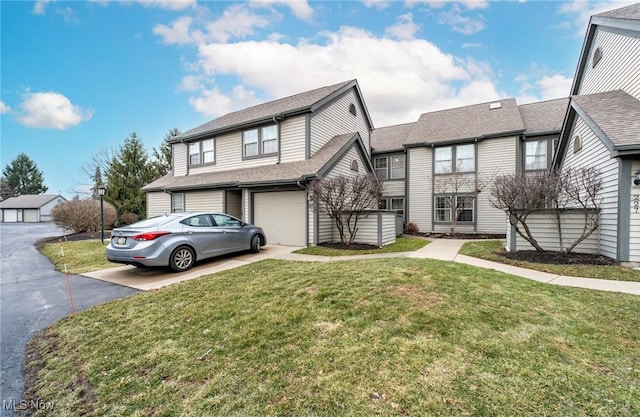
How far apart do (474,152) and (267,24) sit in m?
12.2

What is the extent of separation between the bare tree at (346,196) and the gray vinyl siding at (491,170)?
747cm

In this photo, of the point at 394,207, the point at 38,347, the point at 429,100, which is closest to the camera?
the point at 38,347

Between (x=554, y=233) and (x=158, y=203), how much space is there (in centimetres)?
2087

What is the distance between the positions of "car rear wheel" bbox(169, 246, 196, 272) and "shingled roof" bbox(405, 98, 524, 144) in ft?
44.2

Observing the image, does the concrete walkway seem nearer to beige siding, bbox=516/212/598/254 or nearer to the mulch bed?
the mulch bed

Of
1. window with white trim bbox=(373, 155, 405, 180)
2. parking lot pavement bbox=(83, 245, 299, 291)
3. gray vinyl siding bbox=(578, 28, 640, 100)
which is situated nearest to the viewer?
parking lot pavement bbox=(83, 245, 299, 291)

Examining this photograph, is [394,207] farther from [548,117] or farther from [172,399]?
[172,399]

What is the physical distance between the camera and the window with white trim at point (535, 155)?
13.9 meters

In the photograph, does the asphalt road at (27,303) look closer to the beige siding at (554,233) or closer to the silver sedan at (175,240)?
the silver sedan at (175,240)

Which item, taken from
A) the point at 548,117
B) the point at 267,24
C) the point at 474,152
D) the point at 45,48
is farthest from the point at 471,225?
the point at 45,48

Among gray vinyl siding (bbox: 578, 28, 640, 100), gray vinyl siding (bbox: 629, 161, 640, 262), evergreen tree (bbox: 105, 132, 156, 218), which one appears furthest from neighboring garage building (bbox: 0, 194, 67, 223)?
gray vinyl siding (bbox: 578, 28, 640, 100)

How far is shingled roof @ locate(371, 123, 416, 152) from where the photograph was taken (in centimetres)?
1762

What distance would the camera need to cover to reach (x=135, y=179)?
24641 millimetres

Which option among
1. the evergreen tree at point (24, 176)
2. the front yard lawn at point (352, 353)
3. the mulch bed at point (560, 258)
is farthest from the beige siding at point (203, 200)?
the evergreen tree at point (24, 176)
